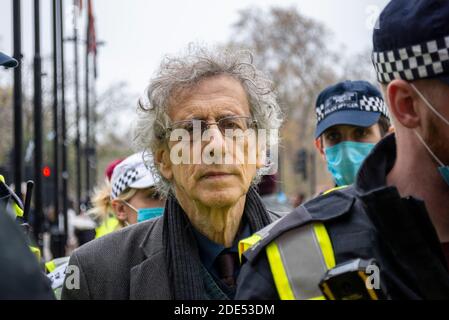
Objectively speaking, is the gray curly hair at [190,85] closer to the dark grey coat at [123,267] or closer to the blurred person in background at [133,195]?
the dark grey coat at [123,267]

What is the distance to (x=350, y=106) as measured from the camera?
4750 millimetres

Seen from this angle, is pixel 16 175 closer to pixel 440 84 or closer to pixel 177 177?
pixel 177 177

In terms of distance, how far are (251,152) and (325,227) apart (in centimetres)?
136

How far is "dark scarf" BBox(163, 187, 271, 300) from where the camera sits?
296 cm

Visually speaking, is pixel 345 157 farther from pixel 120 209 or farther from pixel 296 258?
pixel 296 258

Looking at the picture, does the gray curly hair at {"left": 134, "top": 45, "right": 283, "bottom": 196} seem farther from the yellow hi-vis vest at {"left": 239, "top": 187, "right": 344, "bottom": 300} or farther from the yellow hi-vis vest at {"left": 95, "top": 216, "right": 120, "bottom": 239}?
the yellow hi-vis vest at {"left": 95, "top": 216, "right": 120, "bottom": 239}

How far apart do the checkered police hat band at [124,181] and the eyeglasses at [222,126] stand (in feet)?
5.41

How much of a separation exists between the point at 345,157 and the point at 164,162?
150 centimetres

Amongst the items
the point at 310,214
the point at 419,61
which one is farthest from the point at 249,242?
the point at 419,61

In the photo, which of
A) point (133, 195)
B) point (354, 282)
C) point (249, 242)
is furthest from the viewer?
point (133, 195)

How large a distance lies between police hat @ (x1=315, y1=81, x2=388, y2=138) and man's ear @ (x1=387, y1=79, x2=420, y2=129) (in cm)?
257

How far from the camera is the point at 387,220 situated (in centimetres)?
196

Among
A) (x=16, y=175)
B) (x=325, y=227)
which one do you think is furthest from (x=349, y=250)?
(x=16, y=175)

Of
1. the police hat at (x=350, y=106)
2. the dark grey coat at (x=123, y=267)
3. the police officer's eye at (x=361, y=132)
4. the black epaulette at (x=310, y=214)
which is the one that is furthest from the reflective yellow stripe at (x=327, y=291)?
the police officer's eye at (x=361, y=132)
